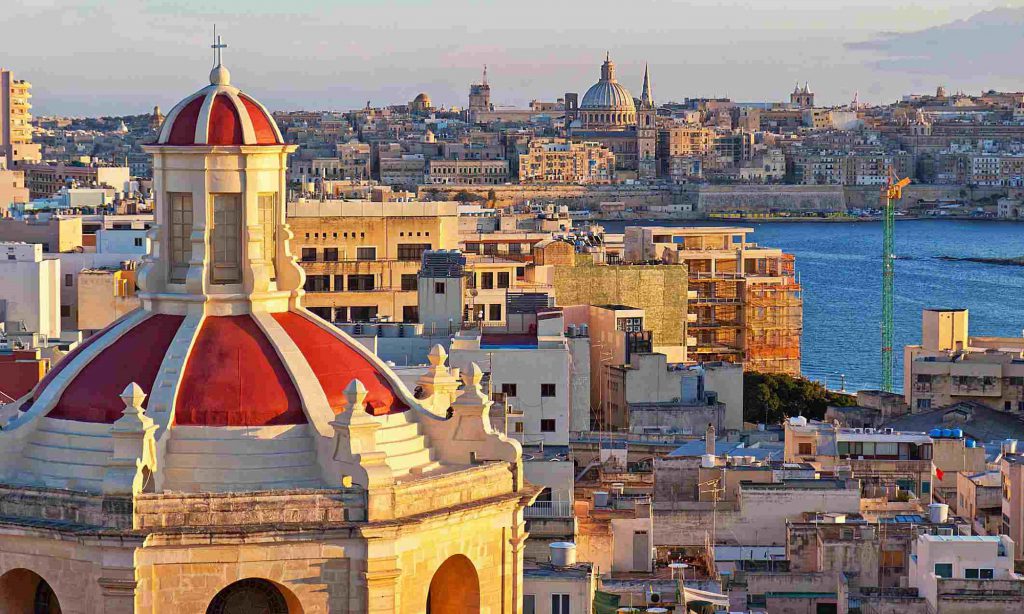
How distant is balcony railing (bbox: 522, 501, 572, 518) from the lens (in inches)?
679

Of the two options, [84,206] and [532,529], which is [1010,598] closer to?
[532,529]

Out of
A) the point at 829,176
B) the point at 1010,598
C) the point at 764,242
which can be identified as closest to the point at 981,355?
the point at 1010,598

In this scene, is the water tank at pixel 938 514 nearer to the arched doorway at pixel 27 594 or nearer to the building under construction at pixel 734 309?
the arched doorway at pixel 27 594

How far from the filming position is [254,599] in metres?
8.14

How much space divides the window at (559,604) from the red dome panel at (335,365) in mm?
5122

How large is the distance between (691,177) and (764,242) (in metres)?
57.2

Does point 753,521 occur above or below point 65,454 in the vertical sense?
below

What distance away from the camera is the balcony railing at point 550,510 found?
17250mm

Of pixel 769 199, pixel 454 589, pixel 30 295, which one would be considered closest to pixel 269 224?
pixel 454 589

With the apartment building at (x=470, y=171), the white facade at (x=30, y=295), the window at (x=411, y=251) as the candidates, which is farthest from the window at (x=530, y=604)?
the apartment building at (x=470, y=171)

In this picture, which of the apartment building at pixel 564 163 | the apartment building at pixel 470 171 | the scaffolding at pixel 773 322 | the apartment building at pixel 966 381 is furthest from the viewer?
the apartment building at pixel 564 163

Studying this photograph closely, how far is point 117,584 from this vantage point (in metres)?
7.92

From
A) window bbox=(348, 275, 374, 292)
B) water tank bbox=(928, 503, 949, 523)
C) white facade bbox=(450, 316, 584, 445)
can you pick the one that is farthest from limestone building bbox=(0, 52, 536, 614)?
window bbox=(348, 275, 374, 292)

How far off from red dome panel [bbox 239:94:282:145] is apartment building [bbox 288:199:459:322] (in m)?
29.3
